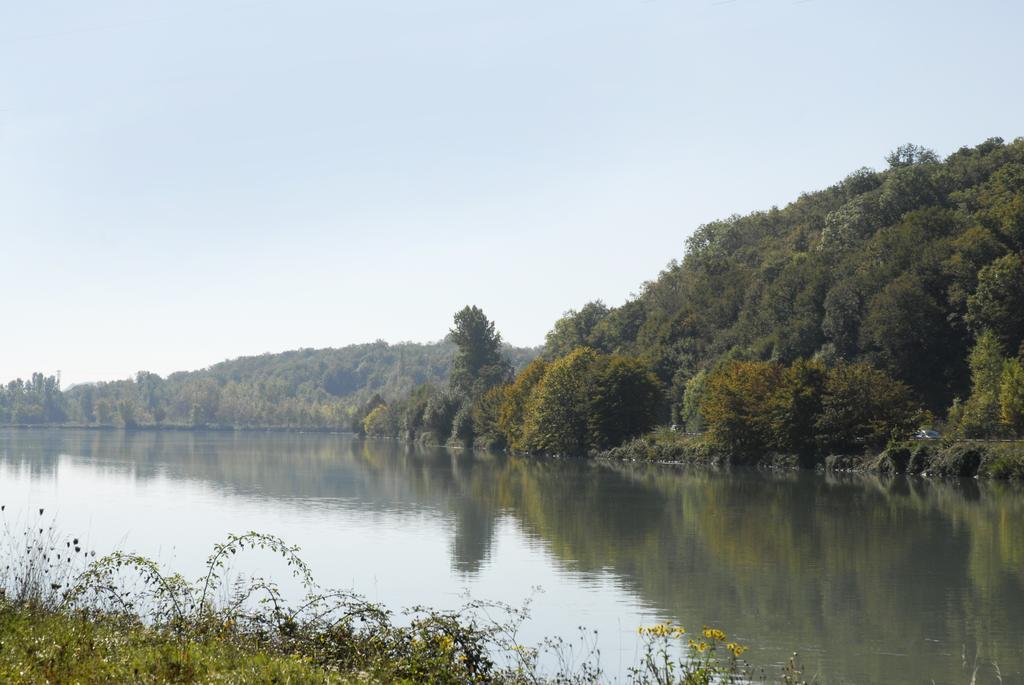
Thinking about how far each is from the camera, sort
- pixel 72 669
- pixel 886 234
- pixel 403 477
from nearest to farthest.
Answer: pixel 72 669 < pixel 403 477 < pixel 886 234

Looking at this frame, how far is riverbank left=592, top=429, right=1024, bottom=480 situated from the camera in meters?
52.5

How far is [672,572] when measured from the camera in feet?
84.3

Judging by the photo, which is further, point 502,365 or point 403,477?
point 502,365

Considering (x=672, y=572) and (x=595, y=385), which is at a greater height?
(x=595, y=385)

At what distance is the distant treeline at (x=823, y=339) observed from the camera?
63.8 m

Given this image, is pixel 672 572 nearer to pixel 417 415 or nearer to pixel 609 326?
pixel 609 326

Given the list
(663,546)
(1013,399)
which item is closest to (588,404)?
(1013,399)

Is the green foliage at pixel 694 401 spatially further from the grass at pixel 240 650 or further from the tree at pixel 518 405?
the grass at pixel 240 650

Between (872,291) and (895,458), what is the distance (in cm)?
1889

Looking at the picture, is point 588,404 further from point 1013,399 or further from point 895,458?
point 1013,399

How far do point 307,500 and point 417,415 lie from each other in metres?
81.8

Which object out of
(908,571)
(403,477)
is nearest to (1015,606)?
(908,571)

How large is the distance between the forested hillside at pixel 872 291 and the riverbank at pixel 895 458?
748cm

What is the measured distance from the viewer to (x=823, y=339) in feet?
256
